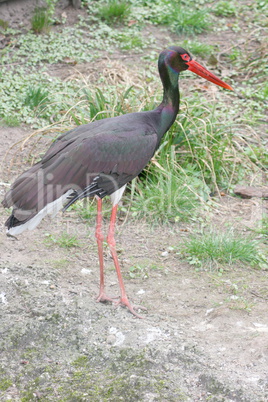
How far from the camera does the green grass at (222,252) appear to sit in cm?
472

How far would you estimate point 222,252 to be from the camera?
187 inches

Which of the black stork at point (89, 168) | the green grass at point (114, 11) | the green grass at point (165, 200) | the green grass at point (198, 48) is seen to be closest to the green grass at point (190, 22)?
the green grass at point (198, 48)

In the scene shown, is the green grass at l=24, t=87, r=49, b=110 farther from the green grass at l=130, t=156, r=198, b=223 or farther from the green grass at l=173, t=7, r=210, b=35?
the green grass at l=173, t=7, r=210, b=35

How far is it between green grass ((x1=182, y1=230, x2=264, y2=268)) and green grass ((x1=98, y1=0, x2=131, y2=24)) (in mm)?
4471

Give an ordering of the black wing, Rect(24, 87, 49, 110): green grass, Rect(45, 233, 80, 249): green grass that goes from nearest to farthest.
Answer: the black wing
Rect(45, 233, 80, 249): green grass
Rect(24, 87, 49, 110): green grass

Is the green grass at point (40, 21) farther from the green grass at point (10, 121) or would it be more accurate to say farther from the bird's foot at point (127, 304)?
the bird's foot at point (127, 304)

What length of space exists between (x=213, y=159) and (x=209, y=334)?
2215 millimetres

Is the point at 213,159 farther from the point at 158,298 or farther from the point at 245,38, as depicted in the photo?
the point at 245,38

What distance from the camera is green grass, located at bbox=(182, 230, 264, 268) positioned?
15.5 feet

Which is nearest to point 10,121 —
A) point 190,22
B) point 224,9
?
point 190,22

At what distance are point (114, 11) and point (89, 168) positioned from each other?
4.77m

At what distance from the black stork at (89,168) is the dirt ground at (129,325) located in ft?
1.05

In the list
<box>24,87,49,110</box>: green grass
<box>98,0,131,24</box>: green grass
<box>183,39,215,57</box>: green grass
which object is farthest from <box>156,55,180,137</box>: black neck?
<box>98,0,131,24</box>: green grass

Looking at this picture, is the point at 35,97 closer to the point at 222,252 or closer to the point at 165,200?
the point at 165,200
